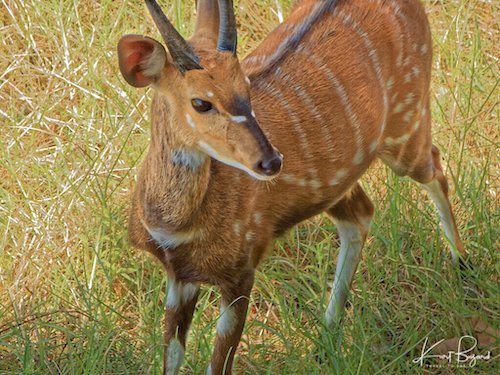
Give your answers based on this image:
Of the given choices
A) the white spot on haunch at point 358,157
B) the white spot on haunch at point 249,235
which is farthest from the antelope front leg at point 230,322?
the white spot on haunch at point 358,157

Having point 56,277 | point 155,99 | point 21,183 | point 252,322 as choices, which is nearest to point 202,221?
point 155,99

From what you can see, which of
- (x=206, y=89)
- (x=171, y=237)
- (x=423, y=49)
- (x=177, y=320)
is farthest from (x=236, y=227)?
(x=423, y=49)

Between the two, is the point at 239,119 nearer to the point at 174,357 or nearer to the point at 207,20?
the point at 207,20

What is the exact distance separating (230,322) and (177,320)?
0.81 feet

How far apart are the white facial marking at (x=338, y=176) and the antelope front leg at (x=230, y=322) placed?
0.55m

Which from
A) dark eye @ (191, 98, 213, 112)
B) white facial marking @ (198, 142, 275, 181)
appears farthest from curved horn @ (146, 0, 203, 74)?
white facial marking @ (198, 142, 275, 181)

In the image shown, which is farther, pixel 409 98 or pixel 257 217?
pixel 409 98

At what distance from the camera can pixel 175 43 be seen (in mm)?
3709

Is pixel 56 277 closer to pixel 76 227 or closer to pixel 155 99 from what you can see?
pixel 76 227

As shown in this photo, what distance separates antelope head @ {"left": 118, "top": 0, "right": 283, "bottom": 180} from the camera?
3.66m

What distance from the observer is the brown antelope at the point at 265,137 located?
377 cm

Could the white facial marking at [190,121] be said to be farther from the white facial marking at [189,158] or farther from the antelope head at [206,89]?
the white facial marking at [189,158]

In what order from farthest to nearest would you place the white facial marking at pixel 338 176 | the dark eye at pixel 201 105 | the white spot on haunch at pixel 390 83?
1. the white spot on haunch at pixel 390 83
2. the white facial marking at pixel 338 176
3. the dark eye at pixel 201 105

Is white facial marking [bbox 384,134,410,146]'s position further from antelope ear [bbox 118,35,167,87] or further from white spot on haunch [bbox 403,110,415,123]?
antelope ear [bbox 118,35,167,87]
